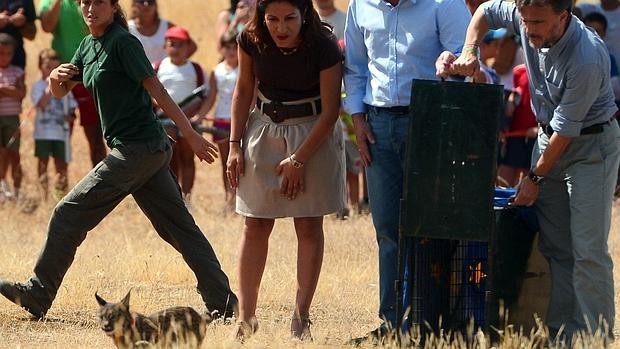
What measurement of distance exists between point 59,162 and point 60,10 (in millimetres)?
1604

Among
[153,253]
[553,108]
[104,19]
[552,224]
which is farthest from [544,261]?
[153,253]

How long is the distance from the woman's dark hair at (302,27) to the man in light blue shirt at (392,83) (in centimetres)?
34

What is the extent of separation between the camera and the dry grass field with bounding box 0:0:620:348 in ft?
25.4

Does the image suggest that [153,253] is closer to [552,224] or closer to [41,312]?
[41,312]

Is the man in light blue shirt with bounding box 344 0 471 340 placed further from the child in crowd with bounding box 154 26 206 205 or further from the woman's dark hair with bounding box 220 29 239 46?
the child in crowd with bounding box 154 26 206 205

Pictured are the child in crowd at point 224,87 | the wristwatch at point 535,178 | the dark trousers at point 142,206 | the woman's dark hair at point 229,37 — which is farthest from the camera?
the child in crowd at point 224,87

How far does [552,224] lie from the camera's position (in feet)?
24.1

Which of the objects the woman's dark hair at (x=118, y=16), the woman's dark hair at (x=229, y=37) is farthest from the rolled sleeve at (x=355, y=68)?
the woman's dark hair at (x=229, y=37)

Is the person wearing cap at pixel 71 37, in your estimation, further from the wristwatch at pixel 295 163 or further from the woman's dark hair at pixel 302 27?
the wristwatch at pixel 295 163

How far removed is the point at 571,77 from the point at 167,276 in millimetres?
3980

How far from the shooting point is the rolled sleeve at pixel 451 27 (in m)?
7.44

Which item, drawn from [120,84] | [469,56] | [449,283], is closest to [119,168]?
[120,84]

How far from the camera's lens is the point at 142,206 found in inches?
322

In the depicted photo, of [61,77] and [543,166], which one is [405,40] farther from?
[61,77]
